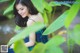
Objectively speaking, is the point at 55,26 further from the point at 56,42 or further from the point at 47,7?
the point at 47,7

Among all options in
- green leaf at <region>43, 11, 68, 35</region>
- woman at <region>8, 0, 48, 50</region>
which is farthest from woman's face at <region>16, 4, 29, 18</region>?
green leaf at <region>43, 11, 68, 35</region>

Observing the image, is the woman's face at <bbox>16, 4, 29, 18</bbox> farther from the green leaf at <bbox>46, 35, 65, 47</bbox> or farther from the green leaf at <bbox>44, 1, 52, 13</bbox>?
the green leaf at <bbox>46, 35, 65, 47</bbox>

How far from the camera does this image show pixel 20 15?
2.01 feet

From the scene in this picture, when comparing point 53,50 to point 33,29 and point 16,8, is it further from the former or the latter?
point 16,8

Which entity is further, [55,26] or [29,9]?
[29,9]

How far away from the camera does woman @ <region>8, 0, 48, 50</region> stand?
21.8 inches

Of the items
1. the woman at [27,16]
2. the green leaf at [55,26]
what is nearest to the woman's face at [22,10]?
the woman at [27,16]

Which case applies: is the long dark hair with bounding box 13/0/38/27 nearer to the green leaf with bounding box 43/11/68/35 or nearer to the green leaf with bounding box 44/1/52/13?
the green leaf with bounding box 44/1/52/13

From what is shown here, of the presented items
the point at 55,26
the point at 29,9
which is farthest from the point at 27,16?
the point at 55,26

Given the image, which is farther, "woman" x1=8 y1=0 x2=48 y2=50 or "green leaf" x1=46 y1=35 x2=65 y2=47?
"woman" x1=8 y1=0 x2=48 y2=50

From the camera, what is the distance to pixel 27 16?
613 mm

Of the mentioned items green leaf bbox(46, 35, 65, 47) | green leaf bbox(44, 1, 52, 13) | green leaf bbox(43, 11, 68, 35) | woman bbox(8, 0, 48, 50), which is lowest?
woman bbox(8, 0, 48, 50)

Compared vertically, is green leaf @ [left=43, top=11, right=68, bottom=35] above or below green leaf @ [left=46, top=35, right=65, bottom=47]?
above

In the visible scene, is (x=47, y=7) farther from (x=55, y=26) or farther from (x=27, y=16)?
(x=55, y=26)
